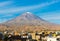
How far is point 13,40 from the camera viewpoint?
4675 cm

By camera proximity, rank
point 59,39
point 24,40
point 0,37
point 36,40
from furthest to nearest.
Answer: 1. point 36,40
2. point 24,40
3. point 59,39
4. point 0,37

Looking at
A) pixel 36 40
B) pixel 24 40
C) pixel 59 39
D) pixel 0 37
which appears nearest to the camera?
pixel 0 37

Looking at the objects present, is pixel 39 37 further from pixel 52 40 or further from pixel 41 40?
pixel 52 40

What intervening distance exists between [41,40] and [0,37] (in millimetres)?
20630

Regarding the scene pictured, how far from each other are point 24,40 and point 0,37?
9.85m

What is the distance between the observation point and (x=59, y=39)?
46.1 meters

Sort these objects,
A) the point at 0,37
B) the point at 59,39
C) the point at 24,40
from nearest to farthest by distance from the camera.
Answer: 1. the point at 0,37
2. the point at 59,39
3. the point at 24,40

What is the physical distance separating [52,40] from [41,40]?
47.2 feet

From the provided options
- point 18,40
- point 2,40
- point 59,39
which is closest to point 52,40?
point 59,39

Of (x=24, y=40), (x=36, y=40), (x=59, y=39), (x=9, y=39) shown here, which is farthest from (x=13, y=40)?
(x=36, y=40)

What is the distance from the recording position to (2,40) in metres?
42.0

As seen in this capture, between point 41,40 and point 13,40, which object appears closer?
point 13,40

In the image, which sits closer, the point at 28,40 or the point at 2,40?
the point at 2,40

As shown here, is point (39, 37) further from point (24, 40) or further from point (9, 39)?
point (9, 39)
